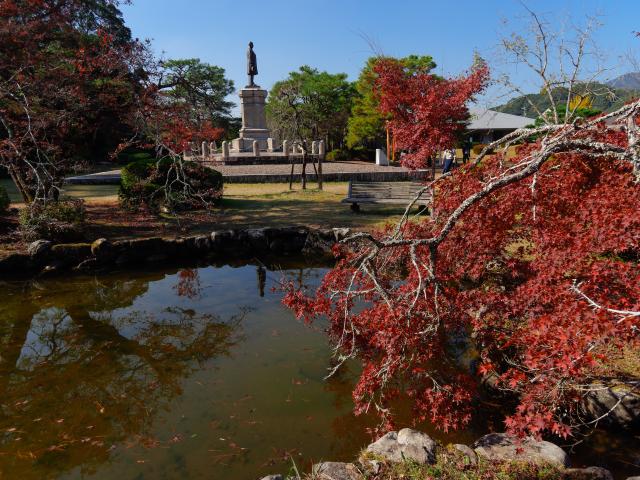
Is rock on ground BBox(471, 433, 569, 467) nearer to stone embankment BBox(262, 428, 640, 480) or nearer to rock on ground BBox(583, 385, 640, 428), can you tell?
stone embankment BBox(262, 428, 640, 480)

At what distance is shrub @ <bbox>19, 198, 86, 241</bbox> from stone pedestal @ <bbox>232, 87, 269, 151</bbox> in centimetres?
2107

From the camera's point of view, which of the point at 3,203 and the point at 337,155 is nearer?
the point at 3,203

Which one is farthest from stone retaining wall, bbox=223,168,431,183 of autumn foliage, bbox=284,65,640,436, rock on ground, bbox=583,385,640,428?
rock on ground, bbox=583,385,640,428

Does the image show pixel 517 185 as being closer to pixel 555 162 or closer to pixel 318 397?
pixel 555 162

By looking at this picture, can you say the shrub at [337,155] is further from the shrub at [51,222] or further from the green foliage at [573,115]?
the shrub at [51,222]

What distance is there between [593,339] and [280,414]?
293 cm

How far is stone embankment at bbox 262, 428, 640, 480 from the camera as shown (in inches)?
117

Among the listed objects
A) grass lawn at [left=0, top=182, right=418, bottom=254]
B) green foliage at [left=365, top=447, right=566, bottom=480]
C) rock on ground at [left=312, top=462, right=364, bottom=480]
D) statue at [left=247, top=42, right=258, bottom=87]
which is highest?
statue at [left=247, top=42, right=258, bottom=87]

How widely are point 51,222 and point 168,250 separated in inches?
93.2

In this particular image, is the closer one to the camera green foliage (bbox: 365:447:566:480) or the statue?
green foliage (bbox: 365:447:566:480)

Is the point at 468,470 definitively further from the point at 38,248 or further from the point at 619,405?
the point at 38,248

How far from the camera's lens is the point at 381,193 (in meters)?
12.6

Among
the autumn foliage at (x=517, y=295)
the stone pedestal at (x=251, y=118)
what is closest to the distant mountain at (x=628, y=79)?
the autumn foliage at (x=517, y=295)

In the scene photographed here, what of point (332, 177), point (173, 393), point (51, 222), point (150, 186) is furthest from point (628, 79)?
point (332, 177)
